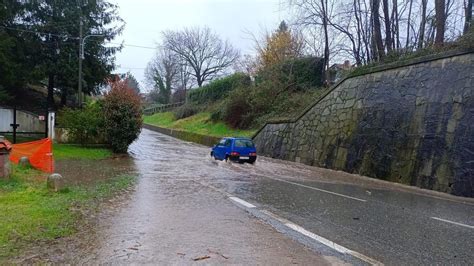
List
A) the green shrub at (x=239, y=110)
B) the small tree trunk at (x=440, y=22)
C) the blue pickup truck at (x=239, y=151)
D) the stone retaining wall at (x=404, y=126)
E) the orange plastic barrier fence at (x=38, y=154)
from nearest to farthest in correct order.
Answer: the stone retaining wall at (x=404, y=126)
the orange plastic barrier fence at (x=38, y=154)
the small tree trunk at (x=440, y=22)
the blue pickup truck at (x=239, y=151)
the green shrub at (x=239, y=110)

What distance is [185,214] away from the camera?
356 inches

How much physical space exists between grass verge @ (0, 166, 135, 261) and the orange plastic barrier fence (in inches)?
89.5

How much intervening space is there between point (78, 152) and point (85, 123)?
370 centimetres

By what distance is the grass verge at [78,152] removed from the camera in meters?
22.7

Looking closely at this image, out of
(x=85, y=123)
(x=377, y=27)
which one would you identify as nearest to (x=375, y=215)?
(x=377, y=27)

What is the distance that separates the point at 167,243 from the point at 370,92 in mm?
16919

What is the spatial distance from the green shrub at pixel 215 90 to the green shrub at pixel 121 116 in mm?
25452

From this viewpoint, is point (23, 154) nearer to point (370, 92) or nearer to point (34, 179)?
point (34, 179)

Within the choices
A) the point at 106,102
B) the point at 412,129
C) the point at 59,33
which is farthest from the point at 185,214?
the point at 59,33

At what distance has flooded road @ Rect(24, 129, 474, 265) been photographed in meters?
6.15

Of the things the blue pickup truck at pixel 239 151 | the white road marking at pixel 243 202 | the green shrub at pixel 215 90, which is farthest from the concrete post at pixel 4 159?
the green shrub at pixel 215 90

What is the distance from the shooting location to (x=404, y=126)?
59.9 feet

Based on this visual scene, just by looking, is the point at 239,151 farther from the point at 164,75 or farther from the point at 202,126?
the point at 164,75

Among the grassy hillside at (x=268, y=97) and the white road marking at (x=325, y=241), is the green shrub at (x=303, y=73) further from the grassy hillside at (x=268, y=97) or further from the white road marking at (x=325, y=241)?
the white road marking at (x=325, y=241)
